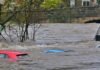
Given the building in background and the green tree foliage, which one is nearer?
the green tree foliage

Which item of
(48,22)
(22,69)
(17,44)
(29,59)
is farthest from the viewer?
(48,22)

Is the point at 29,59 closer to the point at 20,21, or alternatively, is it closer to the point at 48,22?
the point at 20,21

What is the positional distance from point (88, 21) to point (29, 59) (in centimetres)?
6108

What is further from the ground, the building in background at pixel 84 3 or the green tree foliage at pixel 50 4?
the green tree foliage at pixel 50 4

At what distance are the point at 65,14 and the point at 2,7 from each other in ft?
149

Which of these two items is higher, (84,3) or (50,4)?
(50,4)

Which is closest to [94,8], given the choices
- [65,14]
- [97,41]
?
[65,14]

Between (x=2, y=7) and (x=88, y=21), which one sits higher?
(x=2, y=7)

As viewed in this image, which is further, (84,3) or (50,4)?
(84,3)

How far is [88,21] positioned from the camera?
265 ft

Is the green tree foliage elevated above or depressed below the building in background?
above

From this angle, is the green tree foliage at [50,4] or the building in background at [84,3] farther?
the building in background at [84,3]

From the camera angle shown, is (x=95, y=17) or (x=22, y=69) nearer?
(x=22, y=69)

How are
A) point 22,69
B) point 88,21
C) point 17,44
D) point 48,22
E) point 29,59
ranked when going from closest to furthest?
point 22,69, point 29,59, point 17,44, point 48,22, point 88,21
